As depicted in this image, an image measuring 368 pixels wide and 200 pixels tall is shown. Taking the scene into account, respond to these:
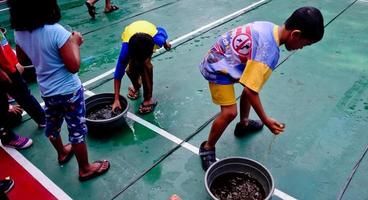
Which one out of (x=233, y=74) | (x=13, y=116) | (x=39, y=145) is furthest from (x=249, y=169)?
(x=13, y=116)

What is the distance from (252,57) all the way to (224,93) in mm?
425

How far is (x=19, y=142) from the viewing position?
2754 millimetres

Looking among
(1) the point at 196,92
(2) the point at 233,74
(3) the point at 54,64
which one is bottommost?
(1) the point at 196,92

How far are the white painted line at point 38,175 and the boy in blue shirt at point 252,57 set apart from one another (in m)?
1.13

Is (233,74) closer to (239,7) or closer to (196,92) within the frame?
(196,92)

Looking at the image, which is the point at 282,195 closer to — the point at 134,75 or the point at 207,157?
the point at 207,157

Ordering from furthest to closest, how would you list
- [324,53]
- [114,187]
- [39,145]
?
[324,53] < [39,145] < [114,187]

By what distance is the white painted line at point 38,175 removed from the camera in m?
2.34

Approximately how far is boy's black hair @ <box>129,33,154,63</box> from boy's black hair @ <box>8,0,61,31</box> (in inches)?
34.8

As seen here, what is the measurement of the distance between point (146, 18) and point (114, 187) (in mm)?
3665

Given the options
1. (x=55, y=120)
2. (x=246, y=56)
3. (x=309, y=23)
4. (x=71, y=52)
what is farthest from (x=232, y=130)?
(x=71, y=52)

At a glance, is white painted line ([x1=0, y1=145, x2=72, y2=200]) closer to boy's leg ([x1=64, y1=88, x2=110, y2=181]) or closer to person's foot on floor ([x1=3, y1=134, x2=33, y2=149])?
person's foot on floor ([x1=3, y1=134, x2=33, y2=149])

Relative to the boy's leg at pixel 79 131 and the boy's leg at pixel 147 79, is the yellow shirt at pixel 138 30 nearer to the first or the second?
the boy's leg at pixel 147 79

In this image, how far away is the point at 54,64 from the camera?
6.15 feet
